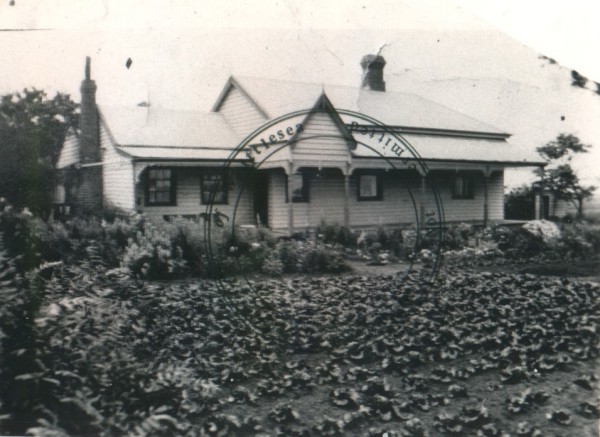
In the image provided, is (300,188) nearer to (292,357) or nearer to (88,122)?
(88,122)

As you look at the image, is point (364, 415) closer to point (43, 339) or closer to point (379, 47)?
point (43, 339)

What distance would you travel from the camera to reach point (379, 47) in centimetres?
623

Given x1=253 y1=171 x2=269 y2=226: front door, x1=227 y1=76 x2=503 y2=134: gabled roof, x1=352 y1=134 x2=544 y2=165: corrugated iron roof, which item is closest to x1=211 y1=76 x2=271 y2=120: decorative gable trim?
x1=227 y1=76 x2=503 y2=134: gabled roof

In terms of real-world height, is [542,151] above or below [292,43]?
below

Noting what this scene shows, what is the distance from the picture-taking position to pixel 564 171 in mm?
7191

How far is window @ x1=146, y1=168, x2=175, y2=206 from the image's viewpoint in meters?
8.95

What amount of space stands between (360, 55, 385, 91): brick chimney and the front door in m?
2.87

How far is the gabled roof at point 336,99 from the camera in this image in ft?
24.8

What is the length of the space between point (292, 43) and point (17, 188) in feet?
13.6

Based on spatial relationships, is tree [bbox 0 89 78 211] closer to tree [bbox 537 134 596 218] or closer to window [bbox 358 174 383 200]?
window [bbox 358 174 383 200]

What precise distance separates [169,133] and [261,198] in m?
2.36

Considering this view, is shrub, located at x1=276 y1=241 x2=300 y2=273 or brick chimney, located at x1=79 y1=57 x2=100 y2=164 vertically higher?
brick chimney, located at x1=79 y1=57 x2=100 y2=164

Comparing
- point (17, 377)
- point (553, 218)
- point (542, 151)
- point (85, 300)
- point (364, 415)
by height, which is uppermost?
point (542, 151)

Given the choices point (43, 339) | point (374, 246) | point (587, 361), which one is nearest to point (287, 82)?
point (374, 246)
